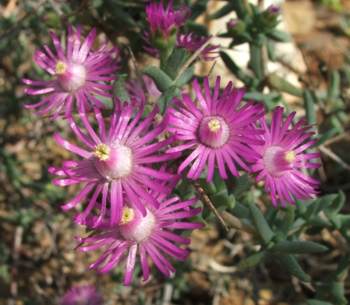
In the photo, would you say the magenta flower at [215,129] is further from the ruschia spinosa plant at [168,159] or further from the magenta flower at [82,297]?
the magenta flower at [82,297]

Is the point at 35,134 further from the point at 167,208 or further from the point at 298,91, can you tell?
the point at 167,208

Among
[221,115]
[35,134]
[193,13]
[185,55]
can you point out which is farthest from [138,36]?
[35,134]

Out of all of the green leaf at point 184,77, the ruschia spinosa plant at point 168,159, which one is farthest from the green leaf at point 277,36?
the green leaf at point 184,77

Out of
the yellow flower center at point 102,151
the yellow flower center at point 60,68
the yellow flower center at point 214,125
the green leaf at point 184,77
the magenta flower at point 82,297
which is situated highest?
the yellow flower center at point 60,68

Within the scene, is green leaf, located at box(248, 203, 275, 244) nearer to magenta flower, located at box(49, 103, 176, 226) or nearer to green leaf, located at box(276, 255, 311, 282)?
green leaf, located at box(276, 255, 311, 282)

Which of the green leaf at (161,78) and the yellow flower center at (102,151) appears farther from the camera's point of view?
the green leaf at (161,78)
